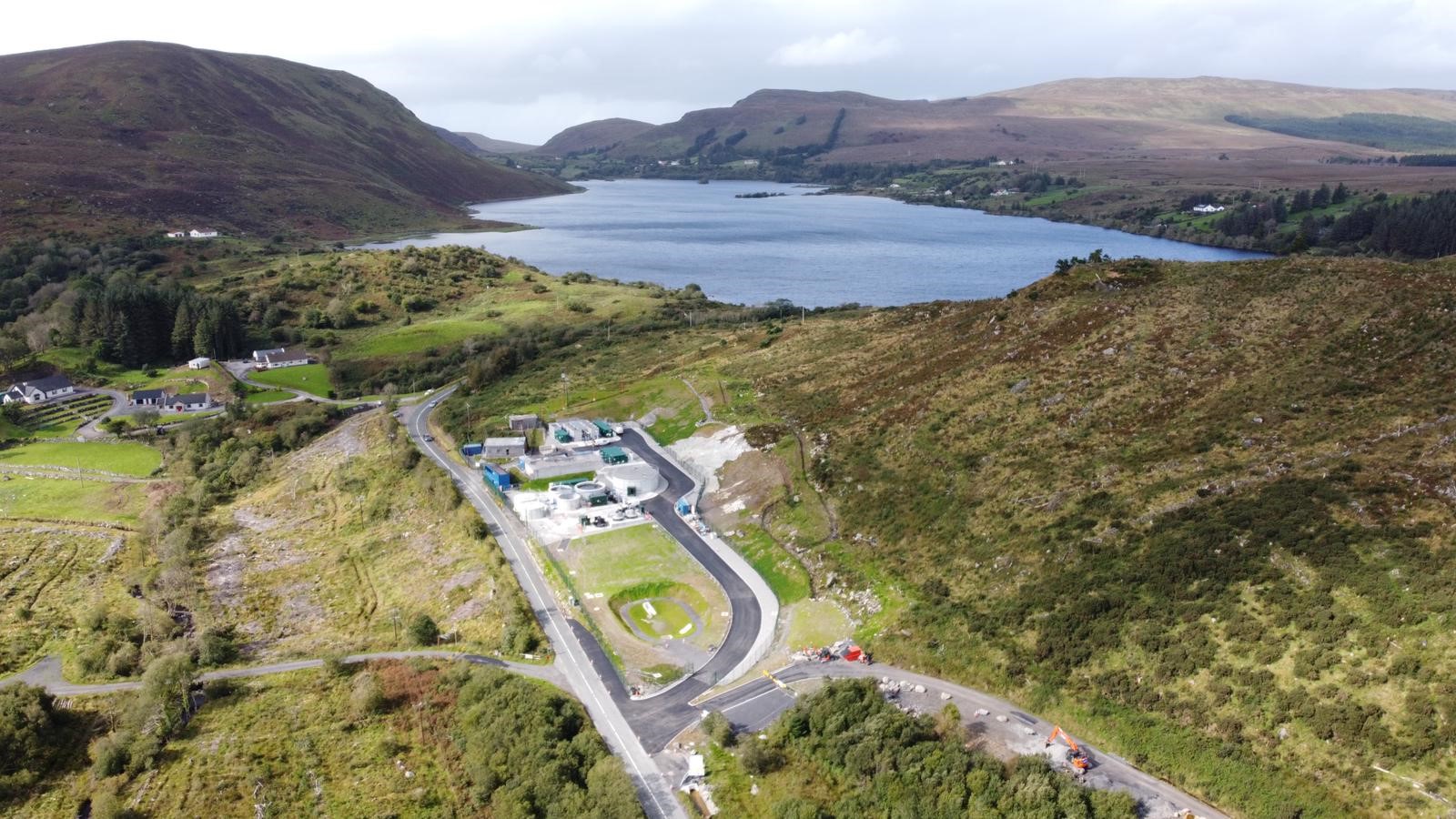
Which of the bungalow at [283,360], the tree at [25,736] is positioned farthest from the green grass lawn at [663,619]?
the bungalow at [283,360]

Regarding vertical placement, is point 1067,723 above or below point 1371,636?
below

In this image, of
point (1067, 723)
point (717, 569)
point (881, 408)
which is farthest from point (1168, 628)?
point (881, 408)

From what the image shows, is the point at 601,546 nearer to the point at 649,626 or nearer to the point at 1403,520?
the point at 649,626

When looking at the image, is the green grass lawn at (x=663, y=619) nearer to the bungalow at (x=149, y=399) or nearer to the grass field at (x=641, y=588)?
the grass field at (x=641, y=588)

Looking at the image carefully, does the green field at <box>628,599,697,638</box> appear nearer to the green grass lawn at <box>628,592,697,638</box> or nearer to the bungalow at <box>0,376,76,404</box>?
the green grass lawn at <box>628,592,697,638</box>

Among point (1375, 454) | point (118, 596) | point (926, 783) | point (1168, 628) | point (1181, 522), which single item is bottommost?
point (118, 596)

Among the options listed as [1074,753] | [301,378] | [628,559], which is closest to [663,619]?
[628,559]
